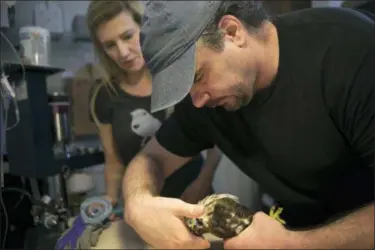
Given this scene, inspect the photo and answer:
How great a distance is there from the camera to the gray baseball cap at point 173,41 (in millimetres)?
413

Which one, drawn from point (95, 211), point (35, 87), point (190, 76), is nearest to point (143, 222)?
point (95, 211)

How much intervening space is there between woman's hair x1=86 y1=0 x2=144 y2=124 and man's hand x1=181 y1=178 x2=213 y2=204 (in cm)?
23

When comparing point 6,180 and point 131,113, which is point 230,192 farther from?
point 6,180

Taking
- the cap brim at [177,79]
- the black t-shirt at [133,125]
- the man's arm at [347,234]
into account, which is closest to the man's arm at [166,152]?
the black t-shirt at [133,125]

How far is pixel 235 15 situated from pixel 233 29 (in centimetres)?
2

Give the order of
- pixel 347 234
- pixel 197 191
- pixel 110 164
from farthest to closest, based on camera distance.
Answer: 1. pixel 110 164
2. pixel 197 191
3. pixel 347 234

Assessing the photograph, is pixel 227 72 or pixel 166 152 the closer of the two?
pixel 227 72

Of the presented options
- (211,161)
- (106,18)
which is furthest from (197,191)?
(106,18)

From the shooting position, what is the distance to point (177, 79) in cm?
44

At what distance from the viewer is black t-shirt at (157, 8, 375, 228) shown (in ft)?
1.35

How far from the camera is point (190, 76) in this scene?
0.43 metres

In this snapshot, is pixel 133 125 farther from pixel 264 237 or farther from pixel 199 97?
pixel 264 237

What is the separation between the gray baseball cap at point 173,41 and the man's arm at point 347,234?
0.73 ft

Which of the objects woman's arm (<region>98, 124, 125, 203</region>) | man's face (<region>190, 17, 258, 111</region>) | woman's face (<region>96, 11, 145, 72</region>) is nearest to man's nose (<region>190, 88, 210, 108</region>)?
man's face (<region>190, 17, 258, 111</region>)
